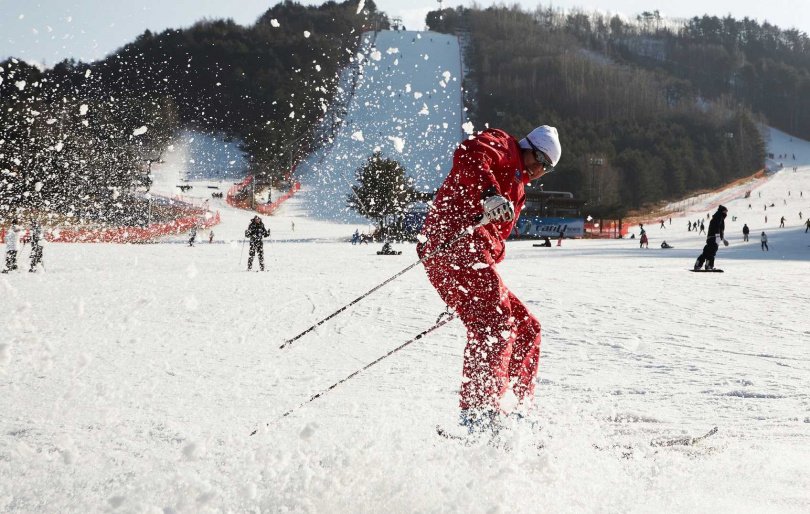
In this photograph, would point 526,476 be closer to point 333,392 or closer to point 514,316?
point 514,316

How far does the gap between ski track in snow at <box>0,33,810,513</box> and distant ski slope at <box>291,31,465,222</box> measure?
41117mm

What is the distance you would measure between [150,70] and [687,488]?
112m

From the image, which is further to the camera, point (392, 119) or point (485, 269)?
point (392, 119)

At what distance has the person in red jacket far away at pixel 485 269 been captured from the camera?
280 cm

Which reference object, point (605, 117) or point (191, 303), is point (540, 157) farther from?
point (605, 117)

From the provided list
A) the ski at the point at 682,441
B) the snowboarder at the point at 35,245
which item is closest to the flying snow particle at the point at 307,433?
the ski at the point at 682,441

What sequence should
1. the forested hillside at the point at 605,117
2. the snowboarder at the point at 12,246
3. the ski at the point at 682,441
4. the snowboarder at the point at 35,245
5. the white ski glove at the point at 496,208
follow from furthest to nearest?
the forested hillside at the point at 605,117
the snowboarder at the point at 35,245
the snowboarder at the point at 12,246
the ski at the point at 682,441
the white ski glove at the point at 496,208

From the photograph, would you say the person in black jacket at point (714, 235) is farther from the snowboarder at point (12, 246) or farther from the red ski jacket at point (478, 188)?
the snowboarder at point (12, 246)

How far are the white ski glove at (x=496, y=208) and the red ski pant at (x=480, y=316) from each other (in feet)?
0.58

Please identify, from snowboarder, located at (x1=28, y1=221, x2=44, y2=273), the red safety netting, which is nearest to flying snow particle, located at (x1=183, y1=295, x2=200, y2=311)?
snowboarder, located at (x1=28, y1=221, x2=44, y2=273)

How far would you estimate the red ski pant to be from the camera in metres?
2.81

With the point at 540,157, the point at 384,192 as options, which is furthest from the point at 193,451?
the point at 384,192

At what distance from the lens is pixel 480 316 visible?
2.88 meters

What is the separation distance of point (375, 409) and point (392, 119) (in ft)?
234
